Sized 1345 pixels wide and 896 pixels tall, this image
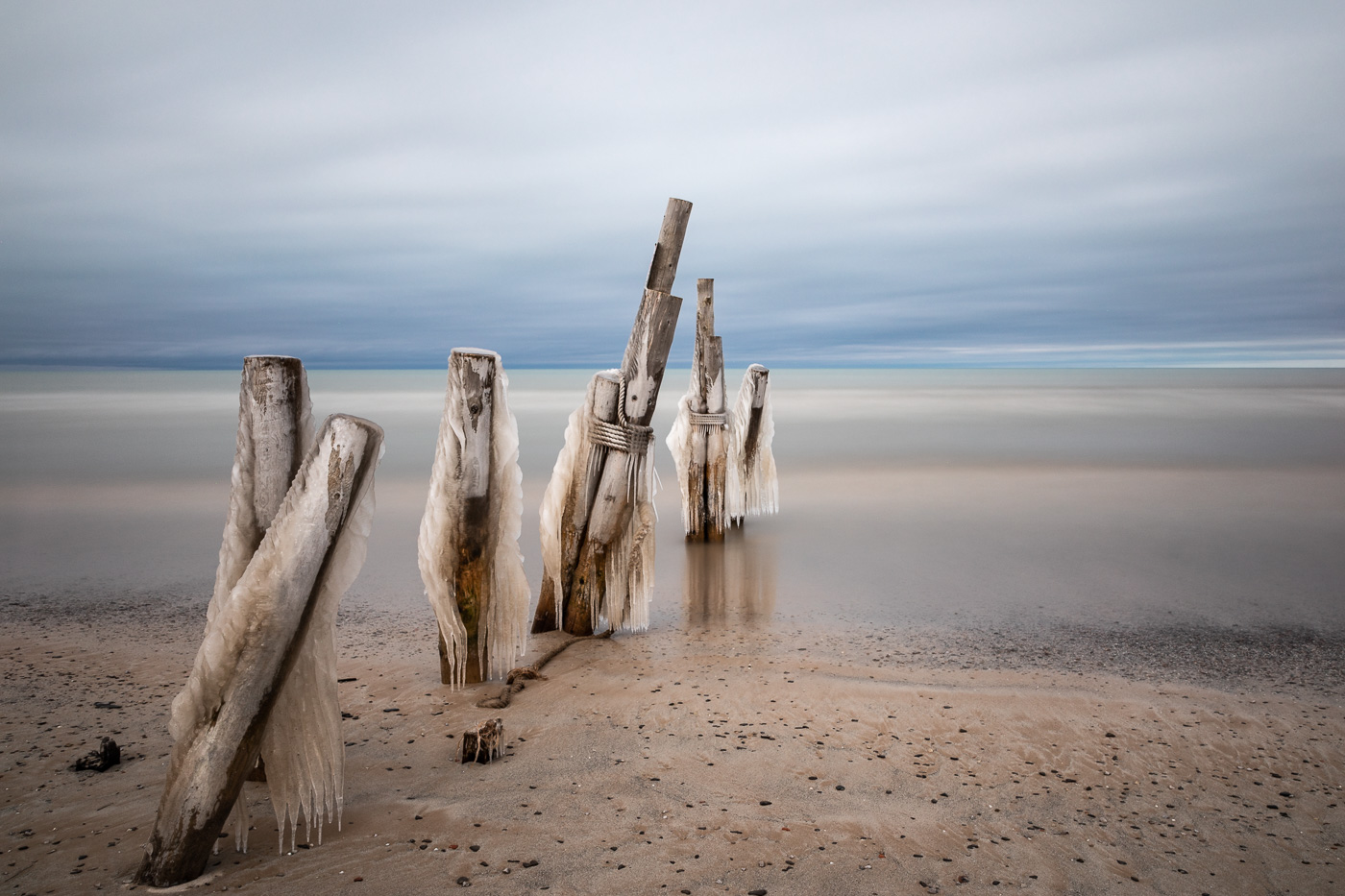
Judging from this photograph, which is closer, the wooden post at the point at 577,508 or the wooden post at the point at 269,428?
the wooden post at the point at 269,428

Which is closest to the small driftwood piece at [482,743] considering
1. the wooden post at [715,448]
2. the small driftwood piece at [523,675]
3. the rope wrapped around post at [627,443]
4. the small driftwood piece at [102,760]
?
the small driftwood piece at [523,675]

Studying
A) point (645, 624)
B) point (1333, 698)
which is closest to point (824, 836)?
point (645, 624)

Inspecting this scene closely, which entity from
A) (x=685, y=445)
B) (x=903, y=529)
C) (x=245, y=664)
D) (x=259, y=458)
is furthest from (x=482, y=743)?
(x=903, y=529)

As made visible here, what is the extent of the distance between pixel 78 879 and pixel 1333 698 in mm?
5822

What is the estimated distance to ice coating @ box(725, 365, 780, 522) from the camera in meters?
9.12

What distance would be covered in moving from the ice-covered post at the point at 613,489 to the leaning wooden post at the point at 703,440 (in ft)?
10.1

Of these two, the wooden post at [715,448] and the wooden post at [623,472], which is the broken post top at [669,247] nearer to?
the wooden post at [623,472]

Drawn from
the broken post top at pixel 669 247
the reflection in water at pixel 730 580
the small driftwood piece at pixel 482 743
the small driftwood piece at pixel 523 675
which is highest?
the broken post top at pixel 669 247

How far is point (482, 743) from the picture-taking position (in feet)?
11.4

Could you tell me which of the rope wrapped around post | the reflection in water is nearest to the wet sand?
the reflection in water

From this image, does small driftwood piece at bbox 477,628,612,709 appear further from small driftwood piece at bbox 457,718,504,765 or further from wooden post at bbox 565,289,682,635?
small driftwood piece at bbox 457,718,504,765

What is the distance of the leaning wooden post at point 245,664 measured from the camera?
249 cm

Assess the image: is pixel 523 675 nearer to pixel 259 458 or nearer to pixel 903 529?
pixel 259 458

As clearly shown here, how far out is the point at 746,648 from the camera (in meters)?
5.41
